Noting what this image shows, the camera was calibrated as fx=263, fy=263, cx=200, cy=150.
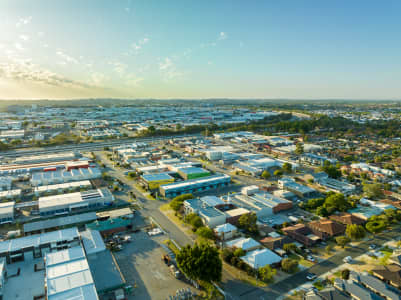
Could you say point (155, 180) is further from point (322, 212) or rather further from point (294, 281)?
point (294, 281)

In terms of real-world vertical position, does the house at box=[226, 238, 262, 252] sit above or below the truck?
above

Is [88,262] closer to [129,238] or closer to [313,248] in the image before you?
[129,238]

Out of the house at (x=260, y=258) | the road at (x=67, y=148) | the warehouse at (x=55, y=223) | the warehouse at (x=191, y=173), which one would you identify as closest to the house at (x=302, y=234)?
the house at (x=260, y=258)

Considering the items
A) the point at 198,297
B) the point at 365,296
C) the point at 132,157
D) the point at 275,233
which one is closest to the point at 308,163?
the point at 275,233

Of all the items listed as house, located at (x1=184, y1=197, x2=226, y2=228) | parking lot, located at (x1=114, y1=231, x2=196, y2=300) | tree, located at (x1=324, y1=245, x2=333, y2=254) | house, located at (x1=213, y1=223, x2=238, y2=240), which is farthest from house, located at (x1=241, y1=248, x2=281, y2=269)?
house, located at (x1=184, y1=197, x2=226, y2=228)

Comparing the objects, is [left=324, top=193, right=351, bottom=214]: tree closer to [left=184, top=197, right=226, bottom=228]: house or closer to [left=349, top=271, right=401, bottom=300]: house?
[left=349, top=271, right=401, bottom=300]: house

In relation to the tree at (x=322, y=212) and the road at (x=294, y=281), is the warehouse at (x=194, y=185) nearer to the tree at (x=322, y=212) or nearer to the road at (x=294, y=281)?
the tree at (x=322, y=212)

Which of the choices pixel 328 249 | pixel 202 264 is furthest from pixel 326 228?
pixel 202 264
